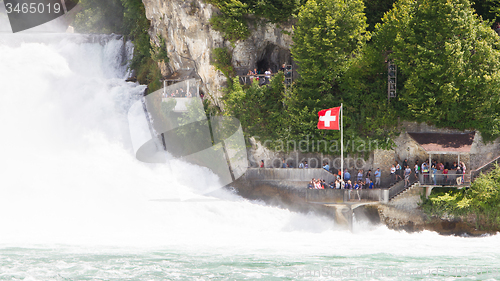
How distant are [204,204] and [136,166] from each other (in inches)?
245

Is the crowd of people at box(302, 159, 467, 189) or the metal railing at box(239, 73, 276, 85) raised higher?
the metal railing at box(239, 73, 276, 85)

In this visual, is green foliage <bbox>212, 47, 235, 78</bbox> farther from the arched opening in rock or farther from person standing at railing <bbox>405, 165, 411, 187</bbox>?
person standing at railing <bbox>405, 165, 411, 187</bbox>

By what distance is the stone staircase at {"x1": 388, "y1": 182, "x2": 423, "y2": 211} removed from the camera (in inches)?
1253

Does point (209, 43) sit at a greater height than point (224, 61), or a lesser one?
greater

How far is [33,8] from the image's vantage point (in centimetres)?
5772

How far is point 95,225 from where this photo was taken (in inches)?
1145

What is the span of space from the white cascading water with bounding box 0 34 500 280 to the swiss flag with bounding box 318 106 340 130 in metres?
6.02

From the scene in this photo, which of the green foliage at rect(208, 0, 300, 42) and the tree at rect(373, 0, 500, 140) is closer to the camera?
the tree at rect(373, 0, 500, 140)

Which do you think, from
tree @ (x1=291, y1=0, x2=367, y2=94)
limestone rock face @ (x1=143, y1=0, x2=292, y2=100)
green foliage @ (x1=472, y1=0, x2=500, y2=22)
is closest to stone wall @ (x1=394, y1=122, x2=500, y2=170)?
tree @ (x1=291, y1=0, x2=367, y2=94)

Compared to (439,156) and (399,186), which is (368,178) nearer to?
(399,186)

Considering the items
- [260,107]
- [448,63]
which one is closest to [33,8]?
[260,107]

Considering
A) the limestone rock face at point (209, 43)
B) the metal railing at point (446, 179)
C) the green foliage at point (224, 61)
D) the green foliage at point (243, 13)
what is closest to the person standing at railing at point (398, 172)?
→ the metal railing at point (446, 179)

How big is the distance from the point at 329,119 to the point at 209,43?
11.1 meters

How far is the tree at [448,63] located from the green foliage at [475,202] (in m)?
2.97
